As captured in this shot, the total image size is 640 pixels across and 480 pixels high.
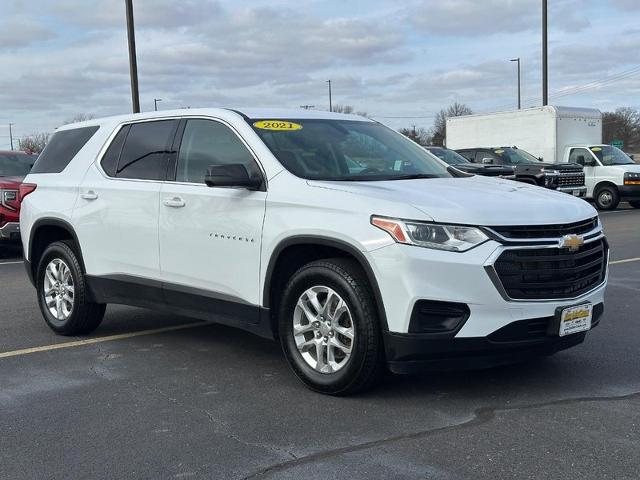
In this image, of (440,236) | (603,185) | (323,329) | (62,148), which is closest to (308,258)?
(323,329)

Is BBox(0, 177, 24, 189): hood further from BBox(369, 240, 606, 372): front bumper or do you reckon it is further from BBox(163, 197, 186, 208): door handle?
BBox(369, 240, 606, 372): front bumper

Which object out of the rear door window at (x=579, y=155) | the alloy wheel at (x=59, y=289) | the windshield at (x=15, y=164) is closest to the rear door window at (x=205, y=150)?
the alloy wheel at (x=59, y=289)

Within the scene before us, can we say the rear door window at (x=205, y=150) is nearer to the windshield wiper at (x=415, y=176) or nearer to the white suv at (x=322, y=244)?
the white suv at (x=322, y=244)

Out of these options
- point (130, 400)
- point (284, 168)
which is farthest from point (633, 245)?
point (130, 400)

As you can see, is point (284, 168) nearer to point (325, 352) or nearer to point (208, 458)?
point (325, 352)

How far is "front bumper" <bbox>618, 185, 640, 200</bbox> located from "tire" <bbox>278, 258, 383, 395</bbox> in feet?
57.3

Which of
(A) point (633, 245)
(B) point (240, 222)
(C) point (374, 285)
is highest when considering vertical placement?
(B) point (240, 222)

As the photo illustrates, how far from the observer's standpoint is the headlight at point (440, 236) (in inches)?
164

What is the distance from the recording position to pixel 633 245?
12.1 metres

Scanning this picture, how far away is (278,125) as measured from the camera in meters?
5.42

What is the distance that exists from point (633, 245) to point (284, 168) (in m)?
8.87

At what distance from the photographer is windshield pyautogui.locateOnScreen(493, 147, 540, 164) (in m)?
21.2

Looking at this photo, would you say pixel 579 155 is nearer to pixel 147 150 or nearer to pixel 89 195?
pixel 147 150

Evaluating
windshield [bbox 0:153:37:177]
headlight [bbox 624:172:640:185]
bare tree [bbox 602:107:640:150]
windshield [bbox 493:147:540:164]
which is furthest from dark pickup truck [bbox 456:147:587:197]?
bare tree [bbox 602:107:640:150]
